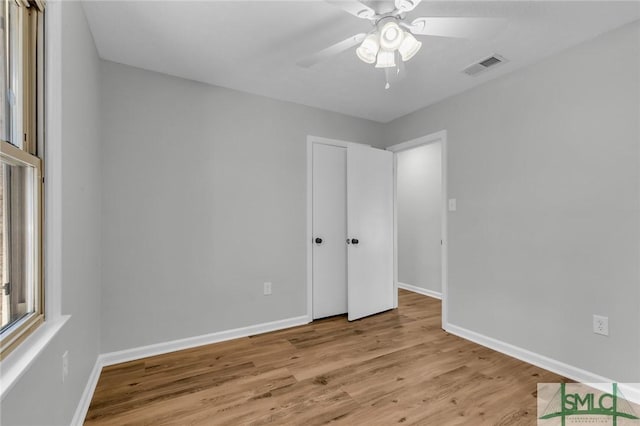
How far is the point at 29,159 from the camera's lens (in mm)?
1200

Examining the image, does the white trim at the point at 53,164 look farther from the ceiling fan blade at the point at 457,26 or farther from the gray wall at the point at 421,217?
the gray wall at the point at 421,217

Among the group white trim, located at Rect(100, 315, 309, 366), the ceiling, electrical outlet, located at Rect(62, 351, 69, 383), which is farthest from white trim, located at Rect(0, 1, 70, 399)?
white trim, located at Rect(100, 315, 309, 366)

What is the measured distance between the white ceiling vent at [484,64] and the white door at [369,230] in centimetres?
133

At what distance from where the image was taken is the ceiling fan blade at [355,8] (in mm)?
1423

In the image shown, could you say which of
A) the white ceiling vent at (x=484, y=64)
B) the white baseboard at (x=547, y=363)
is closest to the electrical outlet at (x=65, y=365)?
the white baseboard at (x=547, y=363)

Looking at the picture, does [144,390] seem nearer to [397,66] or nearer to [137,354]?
[137,354]

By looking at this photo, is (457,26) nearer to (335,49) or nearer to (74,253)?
(335,49)

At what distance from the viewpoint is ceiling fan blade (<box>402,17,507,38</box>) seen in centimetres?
144

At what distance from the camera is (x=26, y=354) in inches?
41.8

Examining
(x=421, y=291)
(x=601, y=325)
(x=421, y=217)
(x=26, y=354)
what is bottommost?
(x=421, y=291)

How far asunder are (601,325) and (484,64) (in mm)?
2144

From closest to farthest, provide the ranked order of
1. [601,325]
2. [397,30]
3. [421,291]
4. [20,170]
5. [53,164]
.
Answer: [20,170]
[53,164]
[397,30]
[601,325]
[421,291]

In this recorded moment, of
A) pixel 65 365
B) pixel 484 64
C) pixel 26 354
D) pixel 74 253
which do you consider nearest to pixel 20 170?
pixel 74 253

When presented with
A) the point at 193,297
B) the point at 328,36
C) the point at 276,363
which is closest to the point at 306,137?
the point at 328,36
